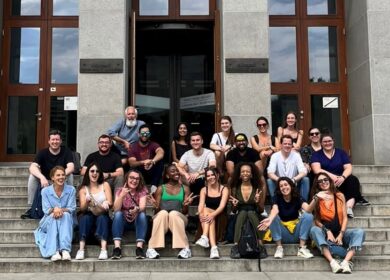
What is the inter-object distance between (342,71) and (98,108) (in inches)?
274

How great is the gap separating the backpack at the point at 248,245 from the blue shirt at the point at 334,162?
7.16 feet

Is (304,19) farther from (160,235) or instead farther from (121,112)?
(160,235)

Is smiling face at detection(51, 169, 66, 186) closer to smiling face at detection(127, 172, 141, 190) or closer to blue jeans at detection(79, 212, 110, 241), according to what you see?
blue jeans at detection(79, 212, 110, 241)

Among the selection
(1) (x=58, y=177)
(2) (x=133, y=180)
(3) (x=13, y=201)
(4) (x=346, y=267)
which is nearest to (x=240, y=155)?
(2) (x=133, y=180)

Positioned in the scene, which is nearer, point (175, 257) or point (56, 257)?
point (56, 257)

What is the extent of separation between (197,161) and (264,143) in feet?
5.01

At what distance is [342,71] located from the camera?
1262 cm

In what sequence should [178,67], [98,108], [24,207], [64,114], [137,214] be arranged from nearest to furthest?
[137,214] < [24,207] < [98,108] < [64,114] < [178,67]

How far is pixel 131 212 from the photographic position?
6.89 meters

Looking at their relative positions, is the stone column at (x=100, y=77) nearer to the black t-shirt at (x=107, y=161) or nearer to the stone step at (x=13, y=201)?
the stone step at (x=13, y=201)

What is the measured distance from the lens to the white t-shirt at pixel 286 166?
7680mm

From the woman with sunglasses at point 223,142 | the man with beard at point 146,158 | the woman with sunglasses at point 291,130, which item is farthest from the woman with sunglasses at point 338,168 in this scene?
the man with beard at point 146,158

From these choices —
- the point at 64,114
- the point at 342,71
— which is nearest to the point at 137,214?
the point at 64,114

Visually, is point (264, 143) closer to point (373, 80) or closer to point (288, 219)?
point (288, 219)
